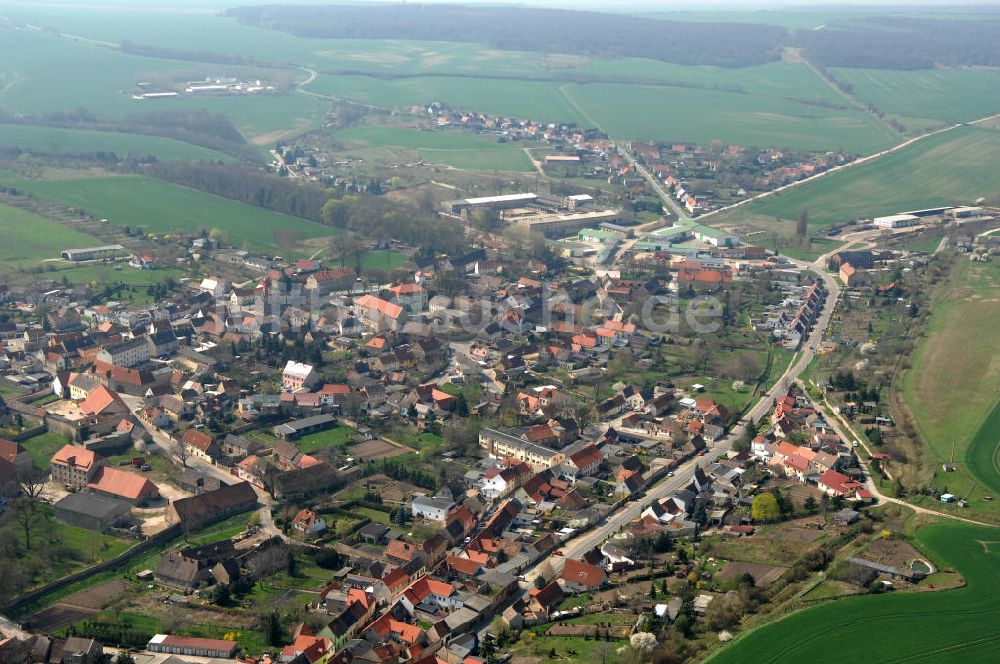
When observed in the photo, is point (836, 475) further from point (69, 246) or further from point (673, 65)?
point (673, 65)

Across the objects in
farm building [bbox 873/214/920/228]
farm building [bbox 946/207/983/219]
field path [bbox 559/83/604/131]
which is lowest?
field path [bbox 559/83/604/131]

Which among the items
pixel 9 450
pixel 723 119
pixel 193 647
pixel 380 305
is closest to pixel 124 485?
pixel 9 450

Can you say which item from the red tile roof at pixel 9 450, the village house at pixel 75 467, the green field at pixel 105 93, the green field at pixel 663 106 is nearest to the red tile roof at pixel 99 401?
the red tile roof at pixel 9 450

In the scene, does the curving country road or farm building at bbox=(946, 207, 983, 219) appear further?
farm building at bbox=(946, 207, 983, 219)

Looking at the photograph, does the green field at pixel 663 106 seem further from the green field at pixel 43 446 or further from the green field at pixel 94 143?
the green field at pixel 43 446

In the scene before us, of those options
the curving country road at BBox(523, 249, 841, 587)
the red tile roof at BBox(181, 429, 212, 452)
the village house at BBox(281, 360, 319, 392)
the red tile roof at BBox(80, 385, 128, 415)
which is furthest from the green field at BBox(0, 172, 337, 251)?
the curving country road at BBox(523, 249, 841, 587)

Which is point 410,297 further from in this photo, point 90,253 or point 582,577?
point 582,577

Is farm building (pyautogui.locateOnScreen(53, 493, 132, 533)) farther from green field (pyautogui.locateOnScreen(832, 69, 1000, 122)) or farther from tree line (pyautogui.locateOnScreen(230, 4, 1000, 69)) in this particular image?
tree line (pyautogui.locateOnScreen(230, 4, 1000, 69))
